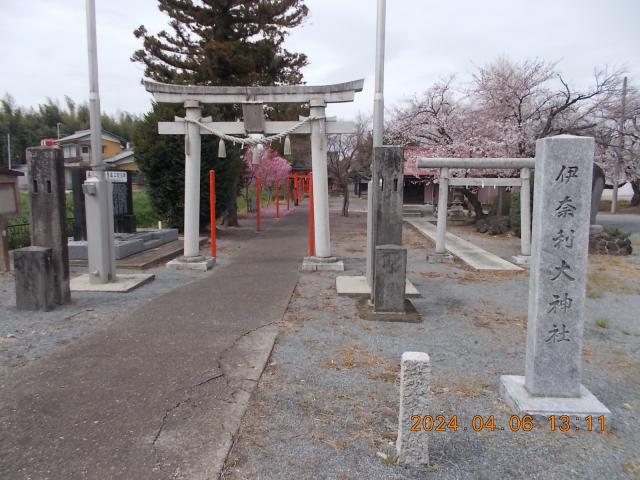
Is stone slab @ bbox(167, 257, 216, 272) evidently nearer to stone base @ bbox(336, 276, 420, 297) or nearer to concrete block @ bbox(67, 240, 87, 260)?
concrete block @ bbox(67, 240, 87, 260)

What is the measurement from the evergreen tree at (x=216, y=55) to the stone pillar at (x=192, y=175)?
5135mm

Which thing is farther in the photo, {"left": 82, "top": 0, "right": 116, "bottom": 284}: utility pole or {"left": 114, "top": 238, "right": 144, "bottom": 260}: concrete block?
{"left": 114, "top": 238, "right": 144, "bottom": 260}: concrete block

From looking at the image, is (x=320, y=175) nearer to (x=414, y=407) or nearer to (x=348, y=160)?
(x=414, y=407)

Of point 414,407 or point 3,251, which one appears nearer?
point 414,407

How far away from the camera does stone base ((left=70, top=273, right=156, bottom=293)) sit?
23.7 ft

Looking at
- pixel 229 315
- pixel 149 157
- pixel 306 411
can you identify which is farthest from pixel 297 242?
pixel 306 411

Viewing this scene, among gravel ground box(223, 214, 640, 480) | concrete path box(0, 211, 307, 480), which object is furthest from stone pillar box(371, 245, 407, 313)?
concrete path box(0, 211, 307, 480)

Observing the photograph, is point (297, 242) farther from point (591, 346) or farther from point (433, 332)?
point (591, 346)

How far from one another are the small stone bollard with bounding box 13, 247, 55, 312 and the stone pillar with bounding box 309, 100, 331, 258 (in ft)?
15.5

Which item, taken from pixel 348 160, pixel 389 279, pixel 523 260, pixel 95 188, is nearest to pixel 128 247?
pixel 95 188

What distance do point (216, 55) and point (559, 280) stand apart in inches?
529

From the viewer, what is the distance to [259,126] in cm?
901

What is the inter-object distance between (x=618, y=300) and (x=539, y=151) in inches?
199
